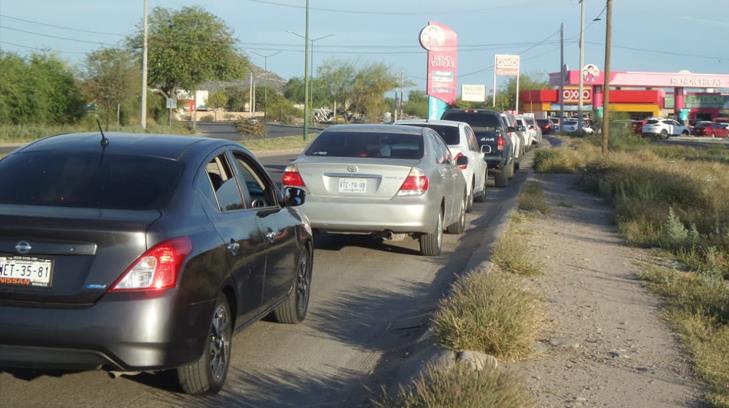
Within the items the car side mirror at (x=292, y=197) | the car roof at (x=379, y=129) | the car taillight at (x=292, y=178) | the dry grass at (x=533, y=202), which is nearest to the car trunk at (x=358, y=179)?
the car taillight at (x=292, y=178)

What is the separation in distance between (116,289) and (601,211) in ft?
44.5

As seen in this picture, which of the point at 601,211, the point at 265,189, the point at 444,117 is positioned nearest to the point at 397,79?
the point at 444,117

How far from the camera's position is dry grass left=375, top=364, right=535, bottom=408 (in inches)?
195

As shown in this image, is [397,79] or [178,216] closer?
[178,216]

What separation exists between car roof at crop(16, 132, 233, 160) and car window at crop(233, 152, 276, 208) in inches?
14.2

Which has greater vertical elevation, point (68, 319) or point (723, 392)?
point (68, 319)

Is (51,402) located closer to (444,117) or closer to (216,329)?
(216,329)

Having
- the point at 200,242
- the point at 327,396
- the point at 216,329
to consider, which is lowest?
the point at 327,396

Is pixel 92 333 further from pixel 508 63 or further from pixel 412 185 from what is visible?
pixel 508 63

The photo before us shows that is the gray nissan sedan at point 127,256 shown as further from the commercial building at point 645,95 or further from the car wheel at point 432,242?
the commercial building at point 645,95

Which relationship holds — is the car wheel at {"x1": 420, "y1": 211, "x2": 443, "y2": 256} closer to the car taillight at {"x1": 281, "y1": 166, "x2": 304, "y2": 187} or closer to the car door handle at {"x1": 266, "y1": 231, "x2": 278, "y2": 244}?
the car taillight at {"x1": 281, "y1": 166, "x2": 304, "y2": 187}

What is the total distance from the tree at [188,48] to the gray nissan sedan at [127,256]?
59.7m

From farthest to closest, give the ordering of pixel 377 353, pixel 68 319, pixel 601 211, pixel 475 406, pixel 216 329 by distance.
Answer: pixel 601 211
pixel 377 353
pixel 216 329
pixel 68 319
pixel 475 406

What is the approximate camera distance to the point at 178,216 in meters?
5.70
